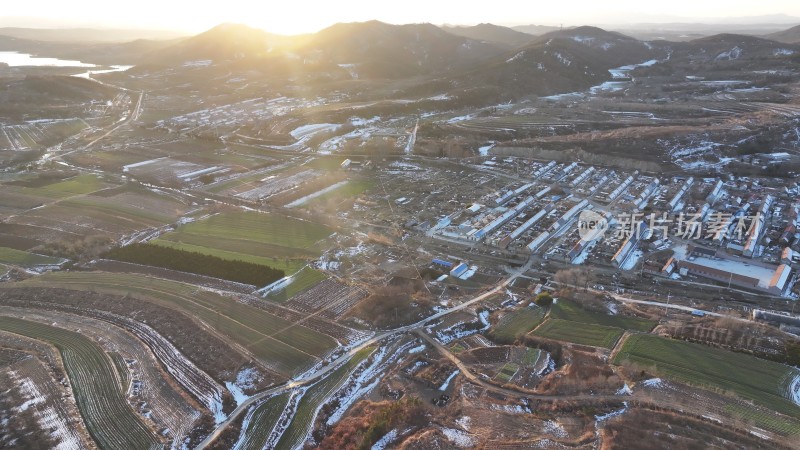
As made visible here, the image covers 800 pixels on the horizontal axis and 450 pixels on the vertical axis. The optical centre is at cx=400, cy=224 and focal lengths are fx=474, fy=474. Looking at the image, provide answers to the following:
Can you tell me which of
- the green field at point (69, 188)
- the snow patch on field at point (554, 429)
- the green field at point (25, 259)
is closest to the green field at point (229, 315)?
the green field at point (25, 259)

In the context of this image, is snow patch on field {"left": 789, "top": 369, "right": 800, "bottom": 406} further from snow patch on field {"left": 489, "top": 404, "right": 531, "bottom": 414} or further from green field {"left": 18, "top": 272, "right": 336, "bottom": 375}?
green field {"left": 18, "top": 272, "right": 336, "bottom": 375}

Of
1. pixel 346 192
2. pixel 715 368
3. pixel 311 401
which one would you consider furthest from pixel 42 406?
pixel 715 368

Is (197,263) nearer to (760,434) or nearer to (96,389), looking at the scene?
(96,389)

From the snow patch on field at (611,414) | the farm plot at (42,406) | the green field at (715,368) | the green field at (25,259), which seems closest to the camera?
the farm plot at (42,406)

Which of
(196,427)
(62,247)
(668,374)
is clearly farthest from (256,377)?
(62,247)

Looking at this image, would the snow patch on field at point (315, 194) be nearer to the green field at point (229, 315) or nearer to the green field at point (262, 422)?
the green field at point (229, 315)

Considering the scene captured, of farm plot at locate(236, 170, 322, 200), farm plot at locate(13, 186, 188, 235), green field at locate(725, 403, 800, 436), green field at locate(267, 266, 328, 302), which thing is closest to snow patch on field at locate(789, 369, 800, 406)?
green field at locate(725, 403, 800, 436)
